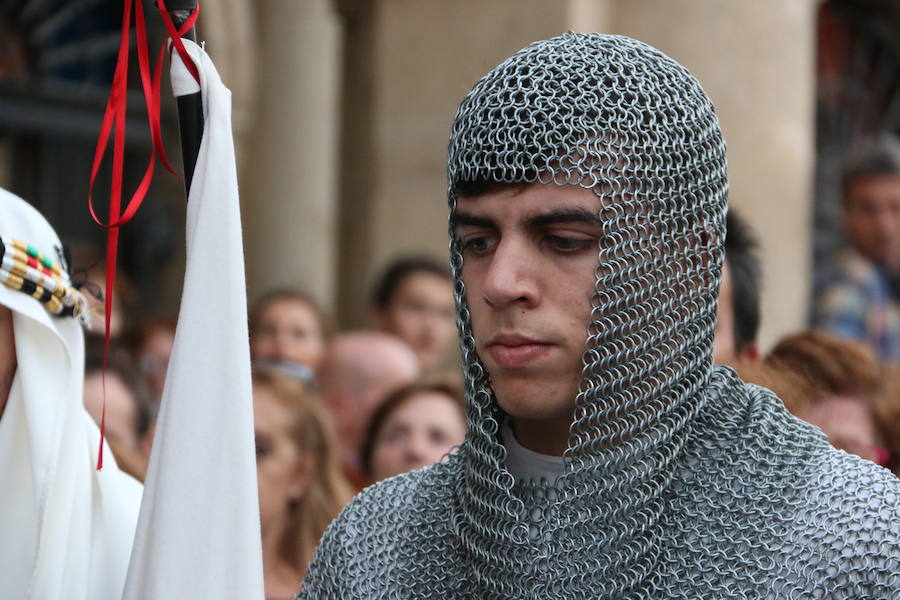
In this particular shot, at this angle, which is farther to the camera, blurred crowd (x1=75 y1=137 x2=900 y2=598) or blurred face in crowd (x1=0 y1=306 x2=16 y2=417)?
blurred crowd (x1=75 y1=137 x2=900 y2=598)

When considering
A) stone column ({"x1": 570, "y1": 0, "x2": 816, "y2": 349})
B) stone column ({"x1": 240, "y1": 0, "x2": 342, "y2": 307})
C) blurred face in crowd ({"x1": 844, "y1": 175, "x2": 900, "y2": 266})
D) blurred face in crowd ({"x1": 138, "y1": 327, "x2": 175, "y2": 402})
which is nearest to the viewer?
blurred face in crowd ({"x1": 138, "y1": 327, "x2": 175, "y2": 402})

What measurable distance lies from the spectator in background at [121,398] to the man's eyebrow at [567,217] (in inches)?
108

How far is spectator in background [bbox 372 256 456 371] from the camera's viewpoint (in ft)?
24.2

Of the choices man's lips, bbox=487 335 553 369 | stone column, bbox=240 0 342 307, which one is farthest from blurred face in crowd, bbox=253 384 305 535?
stone column, bbox=240 0 342 307

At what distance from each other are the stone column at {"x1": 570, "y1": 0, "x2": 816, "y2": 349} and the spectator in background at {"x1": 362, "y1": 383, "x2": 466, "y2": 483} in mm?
1906

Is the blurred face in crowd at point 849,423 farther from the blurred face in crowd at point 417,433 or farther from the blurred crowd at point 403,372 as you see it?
the blurred face in crowd at point 417,433

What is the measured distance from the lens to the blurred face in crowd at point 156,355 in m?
6.88

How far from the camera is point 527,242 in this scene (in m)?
2.78

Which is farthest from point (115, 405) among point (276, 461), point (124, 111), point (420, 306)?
point (124, 111)

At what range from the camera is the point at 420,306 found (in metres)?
7.47

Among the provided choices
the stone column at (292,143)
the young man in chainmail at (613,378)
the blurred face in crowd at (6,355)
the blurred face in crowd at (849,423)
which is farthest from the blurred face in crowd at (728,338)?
the stone column at (292,143)

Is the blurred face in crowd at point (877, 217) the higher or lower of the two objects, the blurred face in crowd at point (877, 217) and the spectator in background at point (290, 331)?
the higher

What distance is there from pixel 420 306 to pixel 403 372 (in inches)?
33.2

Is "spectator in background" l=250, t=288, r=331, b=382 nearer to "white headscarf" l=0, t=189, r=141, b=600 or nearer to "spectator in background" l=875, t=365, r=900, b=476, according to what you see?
"spectator in background" l=875, t=365, r=900, b=476
